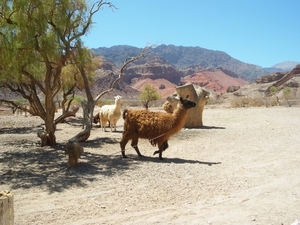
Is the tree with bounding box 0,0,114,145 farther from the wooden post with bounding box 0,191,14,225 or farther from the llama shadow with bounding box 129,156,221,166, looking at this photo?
the wooden post with bounding box 0,191,14,225

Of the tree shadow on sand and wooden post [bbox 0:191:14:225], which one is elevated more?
wooden post [bbox 0:191:14:225]

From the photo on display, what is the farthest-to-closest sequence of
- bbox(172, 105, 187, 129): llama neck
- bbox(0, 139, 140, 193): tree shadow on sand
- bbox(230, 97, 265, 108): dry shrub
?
bbox(230, 97, 265, 108): dry shrub → bbox(172, 105, 187, 129): llama neck → bbox(0, 139, 140, 193): tree shadow on sand

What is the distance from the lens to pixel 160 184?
731cm

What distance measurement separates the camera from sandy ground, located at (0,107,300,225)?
5568 millimetres

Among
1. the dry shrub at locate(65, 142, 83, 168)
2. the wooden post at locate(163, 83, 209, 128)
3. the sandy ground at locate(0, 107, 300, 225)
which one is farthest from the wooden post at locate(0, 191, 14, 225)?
the wooden post at locate(163, 83, 209, 128)

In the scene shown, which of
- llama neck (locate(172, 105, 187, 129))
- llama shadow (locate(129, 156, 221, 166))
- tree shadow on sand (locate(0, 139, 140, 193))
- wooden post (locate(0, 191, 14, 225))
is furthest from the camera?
llama neck (locate(172, 105, 187, 129))

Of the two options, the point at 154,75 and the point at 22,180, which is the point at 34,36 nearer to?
the point at 22,180

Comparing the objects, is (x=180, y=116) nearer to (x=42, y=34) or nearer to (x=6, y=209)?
(x=42, y=34)

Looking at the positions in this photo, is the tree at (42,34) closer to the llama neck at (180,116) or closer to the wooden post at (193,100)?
the llama neck at (180,116)

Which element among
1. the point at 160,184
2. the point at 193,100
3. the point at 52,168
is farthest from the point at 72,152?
the point at 193,100

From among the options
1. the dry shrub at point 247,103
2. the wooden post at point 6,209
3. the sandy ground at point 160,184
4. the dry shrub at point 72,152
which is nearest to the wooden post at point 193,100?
the sandy ground at point 160,184

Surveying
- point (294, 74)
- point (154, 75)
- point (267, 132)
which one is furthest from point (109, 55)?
point (267, 132)

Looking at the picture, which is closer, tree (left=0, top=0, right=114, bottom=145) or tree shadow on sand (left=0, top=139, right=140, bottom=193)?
tree shadow on sand (left=0, top=139, right=140, bottom=193)

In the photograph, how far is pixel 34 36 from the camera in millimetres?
9414
